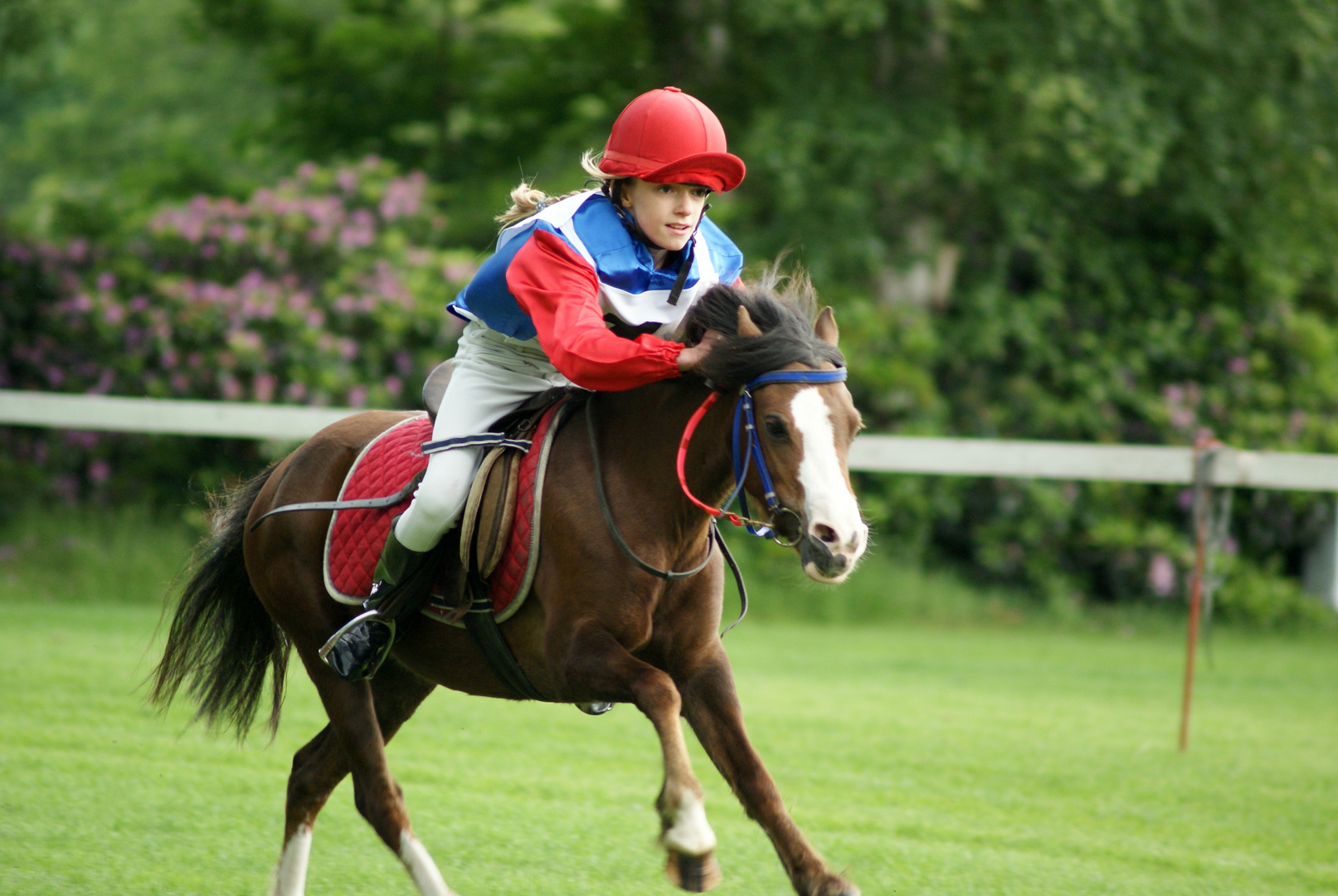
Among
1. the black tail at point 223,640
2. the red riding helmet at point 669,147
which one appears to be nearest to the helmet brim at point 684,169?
the red riding helmet at point 669,147

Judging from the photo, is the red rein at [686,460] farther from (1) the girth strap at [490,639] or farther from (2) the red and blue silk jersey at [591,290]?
(1) the girth strap at [490,639]

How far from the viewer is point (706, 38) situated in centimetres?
1249

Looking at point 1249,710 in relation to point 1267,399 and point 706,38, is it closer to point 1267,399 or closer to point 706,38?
point 1267,399

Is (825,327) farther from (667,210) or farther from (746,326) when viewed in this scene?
(667,210)

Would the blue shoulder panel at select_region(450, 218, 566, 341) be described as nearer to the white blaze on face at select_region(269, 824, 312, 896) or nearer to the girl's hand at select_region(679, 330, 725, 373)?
the girl's hand at select_region(679, 330, 725, 373)

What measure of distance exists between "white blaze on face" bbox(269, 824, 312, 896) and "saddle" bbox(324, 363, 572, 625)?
27.6 inches

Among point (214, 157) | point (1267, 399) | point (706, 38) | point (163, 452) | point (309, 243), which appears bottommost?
point (163, 452)

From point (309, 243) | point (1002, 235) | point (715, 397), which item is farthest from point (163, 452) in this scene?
point (715, 397)

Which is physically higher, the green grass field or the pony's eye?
the pony's eye

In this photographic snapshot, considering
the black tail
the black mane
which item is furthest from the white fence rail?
the black mane

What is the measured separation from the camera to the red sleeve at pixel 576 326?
2.96 meters

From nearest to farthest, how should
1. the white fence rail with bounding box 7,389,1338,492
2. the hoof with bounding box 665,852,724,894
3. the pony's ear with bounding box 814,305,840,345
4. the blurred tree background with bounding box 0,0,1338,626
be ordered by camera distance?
the hoof with bounding box 665,852,724,894
the pony's ear with bounding box 814,305,840,345
the white fence rail with bounding box 7,389,1338,492
the blurred tree background with bounding box 0,0,1338,626

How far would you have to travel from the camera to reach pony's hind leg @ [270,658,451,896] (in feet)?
11.4

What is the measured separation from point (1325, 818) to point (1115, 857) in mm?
1315
